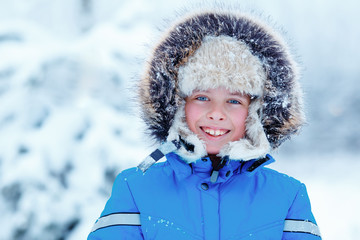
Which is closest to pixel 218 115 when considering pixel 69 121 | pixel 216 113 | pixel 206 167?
pixel 216 113

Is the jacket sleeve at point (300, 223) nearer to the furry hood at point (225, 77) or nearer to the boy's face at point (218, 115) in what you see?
the furry hood at point (225, 77)

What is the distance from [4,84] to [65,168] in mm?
1122

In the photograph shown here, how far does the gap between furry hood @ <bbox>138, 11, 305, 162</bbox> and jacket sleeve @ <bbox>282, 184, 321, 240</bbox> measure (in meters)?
0.27

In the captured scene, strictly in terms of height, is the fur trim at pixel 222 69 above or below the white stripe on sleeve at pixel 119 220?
above

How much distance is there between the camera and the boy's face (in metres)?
1.52

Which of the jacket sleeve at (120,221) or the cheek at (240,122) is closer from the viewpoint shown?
the jacket sleeve at (120,221)

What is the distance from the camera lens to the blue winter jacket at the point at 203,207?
1441mm

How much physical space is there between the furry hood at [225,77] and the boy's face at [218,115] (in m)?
0.04

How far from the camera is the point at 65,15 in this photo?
18.3 ft

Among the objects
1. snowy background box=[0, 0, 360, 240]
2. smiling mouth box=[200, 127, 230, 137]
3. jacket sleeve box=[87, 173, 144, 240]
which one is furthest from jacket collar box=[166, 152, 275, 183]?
snowy background box=[0, 0, 360, 240]

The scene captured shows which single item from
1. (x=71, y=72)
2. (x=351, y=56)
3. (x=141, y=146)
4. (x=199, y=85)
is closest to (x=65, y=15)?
(x=71, y=72)

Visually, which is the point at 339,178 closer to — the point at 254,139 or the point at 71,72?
the point at 71,72

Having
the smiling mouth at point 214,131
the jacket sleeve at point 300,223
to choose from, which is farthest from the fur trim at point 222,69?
the jacket sleeve at point 300,223

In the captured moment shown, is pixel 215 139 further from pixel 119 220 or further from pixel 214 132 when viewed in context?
pixel 119 220
